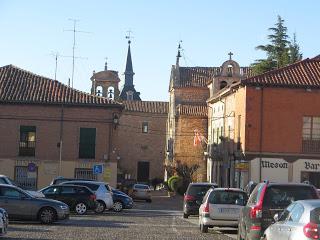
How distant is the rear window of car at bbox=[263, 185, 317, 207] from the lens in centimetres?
1700

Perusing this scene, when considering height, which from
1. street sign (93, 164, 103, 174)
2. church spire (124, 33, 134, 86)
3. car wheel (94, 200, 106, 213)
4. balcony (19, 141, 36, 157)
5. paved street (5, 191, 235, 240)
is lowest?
paved street (5, 191, 235, 240)

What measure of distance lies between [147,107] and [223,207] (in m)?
71.5

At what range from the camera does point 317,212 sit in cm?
1215

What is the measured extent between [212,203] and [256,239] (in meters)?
7.59

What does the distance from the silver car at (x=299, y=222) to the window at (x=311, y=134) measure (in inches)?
1390

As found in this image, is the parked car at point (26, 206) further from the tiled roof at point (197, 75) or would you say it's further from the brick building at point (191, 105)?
the tiled roof at point (197, 75)

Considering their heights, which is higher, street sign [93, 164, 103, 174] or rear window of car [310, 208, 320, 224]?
street sign [93, 164, 103, 174]

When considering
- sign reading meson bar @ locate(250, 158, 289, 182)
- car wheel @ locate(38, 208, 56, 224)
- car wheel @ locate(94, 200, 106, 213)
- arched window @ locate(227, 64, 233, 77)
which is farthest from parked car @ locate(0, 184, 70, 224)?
arched window @ locate(227, 64, 233, 77)

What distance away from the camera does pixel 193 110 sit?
76.6m

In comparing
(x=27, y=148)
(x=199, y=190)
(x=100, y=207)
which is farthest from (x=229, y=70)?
(x=199, y=190)

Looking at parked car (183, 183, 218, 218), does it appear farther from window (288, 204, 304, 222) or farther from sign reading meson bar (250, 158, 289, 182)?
window (288, 204, 304, 222)

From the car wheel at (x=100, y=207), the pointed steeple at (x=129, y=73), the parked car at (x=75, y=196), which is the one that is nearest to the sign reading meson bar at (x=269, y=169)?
the car wheel at (x=100, y=207)

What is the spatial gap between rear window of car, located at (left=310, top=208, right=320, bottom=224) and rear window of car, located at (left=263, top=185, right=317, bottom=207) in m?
4.72

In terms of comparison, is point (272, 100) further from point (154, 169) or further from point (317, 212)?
point (154, 169)
